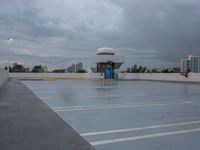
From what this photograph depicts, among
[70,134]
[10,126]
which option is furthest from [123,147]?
[10,126]

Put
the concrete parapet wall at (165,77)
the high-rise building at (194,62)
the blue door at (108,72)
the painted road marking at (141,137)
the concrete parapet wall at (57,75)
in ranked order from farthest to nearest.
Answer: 1. the high-rise building at (194,62)
2. the concrete parapet wall at (57,75)
3. the blue door at (108,72)
4. the concrete parapet wall at (165,77)
5. the painted road marking at (141,137)

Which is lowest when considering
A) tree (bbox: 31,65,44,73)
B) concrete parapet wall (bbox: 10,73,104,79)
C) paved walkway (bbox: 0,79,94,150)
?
paved walkway (bbox: 0,79,94,150)

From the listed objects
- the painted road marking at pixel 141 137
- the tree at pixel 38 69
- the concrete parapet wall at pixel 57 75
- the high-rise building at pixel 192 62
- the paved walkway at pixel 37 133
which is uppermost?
the high-rise building at pixel 192 62

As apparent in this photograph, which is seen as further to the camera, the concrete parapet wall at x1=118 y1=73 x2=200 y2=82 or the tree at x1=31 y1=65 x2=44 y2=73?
the tree at x1=31 y1=65 x2=44 y2=73

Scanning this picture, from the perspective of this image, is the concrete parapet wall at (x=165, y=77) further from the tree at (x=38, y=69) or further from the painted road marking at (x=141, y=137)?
the painted road marking at (x=141, y=137)

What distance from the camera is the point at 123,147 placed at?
5.95 m

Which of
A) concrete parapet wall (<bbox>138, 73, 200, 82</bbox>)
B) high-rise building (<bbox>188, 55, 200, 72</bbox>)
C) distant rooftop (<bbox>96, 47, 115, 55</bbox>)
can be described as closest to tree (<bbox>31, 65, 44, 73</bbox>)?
distant rooftop (<bbox>96, 47, 115, 55</bbox>)

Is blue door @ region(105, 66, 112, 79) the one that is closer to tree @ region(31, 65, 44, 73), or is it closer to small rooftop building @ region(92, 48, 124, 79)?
small rooftop building @ region(92, 48, 124, 79)

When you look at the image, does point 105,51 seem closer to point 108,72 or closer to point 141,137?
point 108,72

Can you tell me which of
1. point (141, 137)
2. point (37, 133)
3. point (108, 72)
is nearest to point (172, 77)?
point (108, 72)

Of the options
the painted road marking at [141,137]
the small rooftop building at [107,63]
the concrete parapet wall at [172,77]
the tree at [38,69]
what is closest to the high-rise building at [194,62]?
the concrete parapet wall at [172,77]

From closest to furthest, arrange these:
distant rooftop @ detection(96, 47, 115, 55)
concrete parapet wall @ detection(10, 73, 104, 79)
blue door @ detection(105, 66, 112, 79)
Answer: blue door @ detection(105, 66, 112, 79) < concrete parapet wall @ detection(10, 73, 104, 79) < distant rooftop @ detection(96, 47, 115, 55)

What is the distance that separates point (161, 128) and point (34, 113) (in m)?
4.90

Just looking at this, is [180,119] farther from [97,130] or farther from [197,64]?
[197,64]
